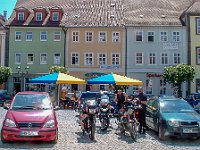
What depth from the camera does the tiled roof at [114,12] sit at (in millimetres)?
42250

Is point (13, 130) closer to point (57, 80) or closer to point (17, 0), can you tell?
point (57, 80)

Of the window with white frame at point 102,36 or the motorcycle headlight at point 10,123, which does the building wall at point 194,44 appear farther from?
the motorcycle headlight at point 10,123

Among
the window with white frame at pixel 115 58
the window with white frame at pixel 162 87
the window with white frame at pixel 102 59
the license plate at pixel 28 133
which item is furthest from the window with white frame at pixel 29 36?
the license plate at pixel 28 133

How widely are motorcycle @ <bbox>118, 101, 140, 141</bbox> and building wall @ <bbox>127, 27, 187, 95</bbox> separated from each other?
89.2 ft

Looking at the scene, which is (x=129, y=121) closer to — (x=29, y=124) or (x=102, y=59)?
(x=29, y=124)

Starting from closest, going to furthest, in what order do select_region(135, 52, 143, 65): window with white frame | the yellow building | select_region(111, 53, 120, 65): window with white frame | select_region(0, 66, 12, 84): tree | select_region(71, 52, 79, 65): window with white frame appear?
1. select_region(0, 66, 12, 84): tree
2. the yellow building
3. select_region(135, 52, 143, 65): window with white frame
4. select_region(111, 53, 120, 65): window with white frame
5. select_region(71, 52, 79, 65): window with white frame

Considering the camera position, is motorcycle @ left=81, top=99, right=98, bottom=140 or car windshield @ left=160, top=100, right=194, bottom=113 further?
car windshield @ left=160, top=100, right=194, bottom=113

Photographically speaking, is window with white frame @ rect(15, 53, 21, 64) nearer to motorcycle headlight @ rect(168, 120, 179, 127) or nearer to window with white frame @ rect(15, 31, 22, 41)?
window with white frame @ rect(15, 31, 22, 41)

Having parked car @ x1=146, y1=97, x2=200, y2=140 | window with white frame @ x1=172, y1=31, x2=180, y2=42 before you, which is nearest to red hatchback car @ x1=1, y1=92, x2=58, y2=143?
parked car @ x1=146, y1=97, x2=200, y2=140

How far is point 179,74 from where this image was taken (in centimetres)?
3631

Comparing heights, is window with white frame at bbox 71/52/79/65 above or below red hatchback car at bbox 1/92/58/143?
above

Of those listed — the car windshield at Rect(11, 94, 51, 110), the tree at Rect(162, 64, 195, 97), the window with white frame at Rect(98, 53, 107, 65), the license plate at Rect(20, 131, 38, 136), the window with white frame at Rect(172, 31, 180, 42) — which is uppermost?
the window with white frame at Rect(172, 31, 180, 42)

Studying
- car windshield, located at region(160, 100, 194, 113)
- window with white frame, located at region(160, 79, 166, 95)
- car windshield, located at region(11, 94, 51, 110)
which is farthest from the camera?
window with white frame, located at region(160, 79, 166, 95)

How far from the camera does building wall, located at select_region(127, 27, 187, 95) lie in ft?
135
